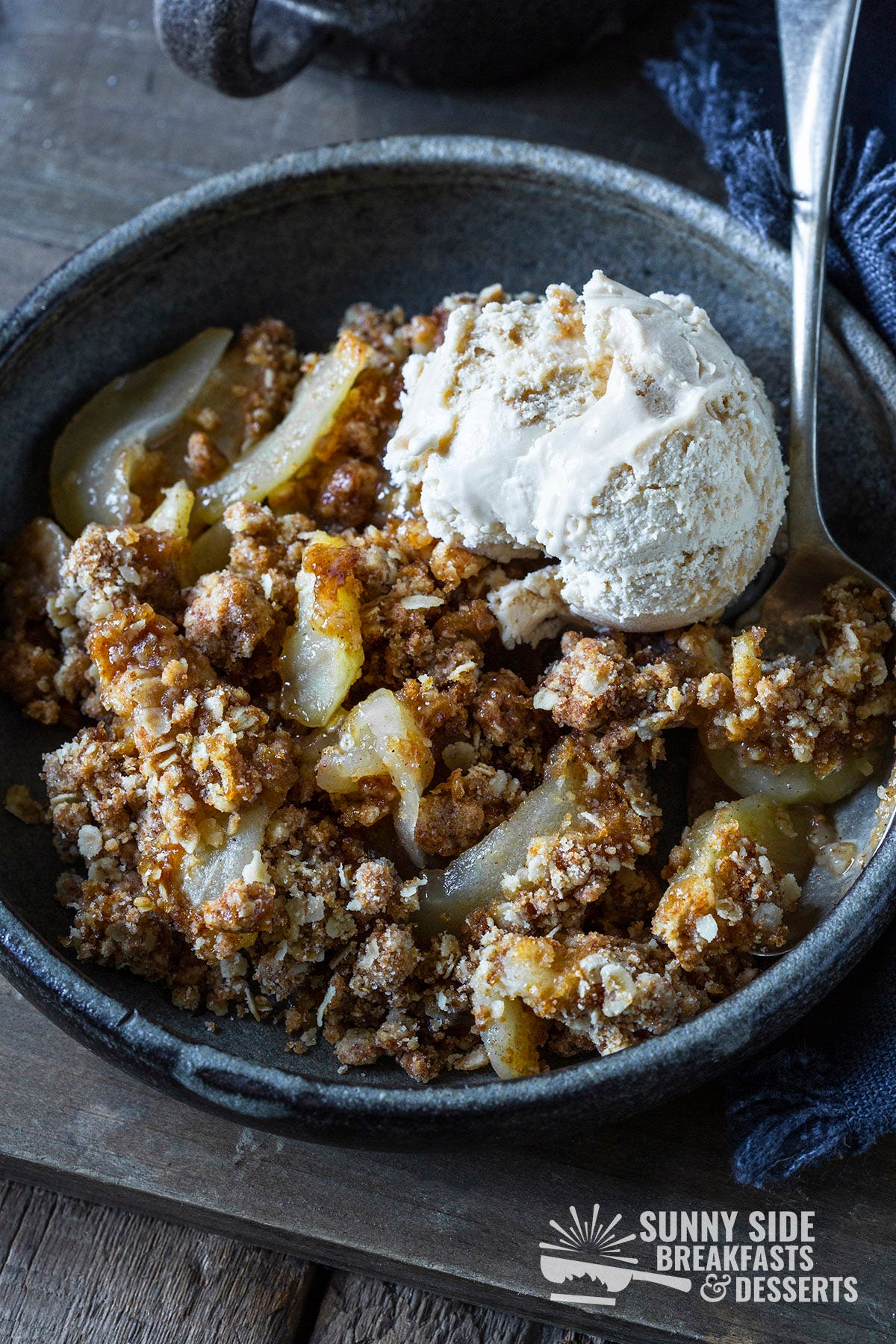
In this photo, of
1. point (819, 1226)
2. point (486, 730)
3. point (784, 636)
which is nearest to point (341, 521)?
point (486, 730)

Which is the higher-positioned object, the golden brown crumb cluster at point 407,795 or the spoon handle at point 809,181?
→ the spoon handle at point 809,181

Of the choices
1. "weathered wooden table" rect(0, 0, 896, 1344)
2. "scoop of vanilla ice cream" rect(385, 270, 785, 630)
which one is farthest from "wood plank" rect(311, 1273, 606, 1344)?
"scoop of vanilla ice cream" rect(385, 270, 785, 630)

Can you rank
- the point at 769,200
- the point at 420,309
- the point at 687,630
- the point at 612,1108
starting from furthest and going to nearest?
the point at 420,309 < the point at 769,200 < the point at 687,630 < the point at 612,1108

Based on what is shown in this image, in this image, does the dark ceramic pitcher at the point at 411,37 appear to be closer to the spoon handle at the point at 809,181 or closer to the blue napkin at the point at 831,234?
the blue napkin at the point at 831,234

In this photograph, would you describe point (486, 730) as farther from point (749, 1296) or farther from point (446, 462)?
point (749, 1296)

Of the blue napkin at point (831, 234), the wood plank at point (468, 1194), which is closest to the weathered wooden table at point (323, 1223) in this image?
the wood plank at point (468, 1194)
